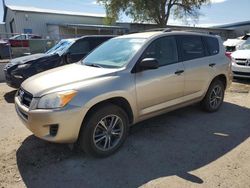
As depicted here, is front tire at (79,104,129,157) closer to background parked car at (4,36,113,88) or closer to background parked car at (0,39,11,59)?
background parked car at (4,36,113,88)

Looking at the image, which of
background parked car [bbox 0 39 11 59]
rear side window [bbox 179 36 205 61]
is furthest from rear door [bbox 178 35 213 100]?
background parked car [bbox 0 39 11 59]

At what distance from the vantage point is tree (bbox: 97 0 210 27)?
29.9 m

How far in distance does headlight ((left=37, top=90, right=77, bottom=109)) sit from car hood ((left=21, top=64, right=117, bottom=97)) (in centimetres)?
11

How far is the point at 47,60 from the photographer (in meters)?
7.55

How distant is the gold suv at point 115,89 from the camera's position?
127 inches

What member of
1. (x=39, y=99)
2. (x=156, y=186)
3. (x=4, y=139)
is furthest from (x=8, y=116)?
(x=156, y=186)

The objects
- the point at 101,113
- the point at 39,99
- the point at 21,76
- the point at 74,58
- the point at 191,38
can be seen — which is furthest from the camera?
the point at 74,58

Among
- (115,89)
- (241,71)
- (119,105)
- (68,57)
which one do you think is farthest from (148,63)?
(241,71)

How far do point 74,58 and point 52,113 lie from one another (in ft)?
16.9

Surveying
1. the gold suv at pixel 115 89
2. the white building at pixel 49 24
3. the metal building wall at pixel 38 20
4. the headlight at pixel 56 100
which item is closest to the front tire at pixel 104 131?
the gold suv at pixel 115 89

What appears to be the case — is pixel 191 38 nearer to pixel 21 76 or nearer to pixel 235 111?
pixel 235 111

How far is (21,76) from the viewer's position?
702 centimetres

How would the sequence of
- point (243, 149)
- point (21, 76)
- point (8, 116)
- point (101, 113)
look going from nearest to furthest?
point (101, 113) < point (243, 149) < point (8, 116) < point (21, 76)

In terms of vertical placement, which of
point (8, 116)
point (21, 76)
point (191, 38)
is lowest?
point (8, 116)
